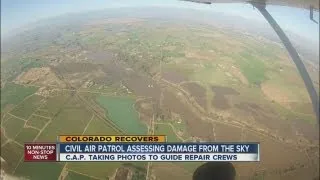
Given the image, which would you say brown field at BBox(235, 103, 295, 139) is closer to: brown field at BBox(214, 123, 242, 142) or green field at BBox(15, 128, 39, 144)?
brown field at BBox(214, 123, 242, 142)

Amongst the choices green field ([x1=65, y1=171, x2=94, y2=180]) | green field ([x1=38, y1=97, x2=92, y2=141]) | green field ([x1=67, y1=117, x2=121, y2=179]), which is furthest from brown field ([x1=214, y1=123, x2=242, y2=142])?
green field ([x1=38, y1=97, x2=92, y2=141])

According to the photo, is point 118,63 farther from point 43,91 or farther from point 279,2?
point 279,2

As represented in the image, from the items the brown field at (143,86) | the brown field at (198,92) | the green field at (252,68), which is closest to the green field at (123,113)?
the brown field at (143,86)

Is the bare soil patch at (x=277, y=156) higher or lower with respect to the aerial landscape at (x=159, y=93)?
lower

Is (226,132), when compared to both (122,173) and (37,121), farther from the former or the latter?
(37,121)

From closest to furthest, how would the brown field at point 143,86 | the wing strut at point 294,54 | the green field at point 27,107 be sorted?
the wing strut at point 294,54
the green field at point 27,107
the brown field at point 143,86

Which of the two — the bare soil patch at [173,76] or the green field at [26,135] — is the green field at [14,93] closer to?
the green field at [26,135]

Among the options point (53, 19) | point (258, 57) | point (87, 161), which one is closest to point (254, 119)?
point (258, 57)
